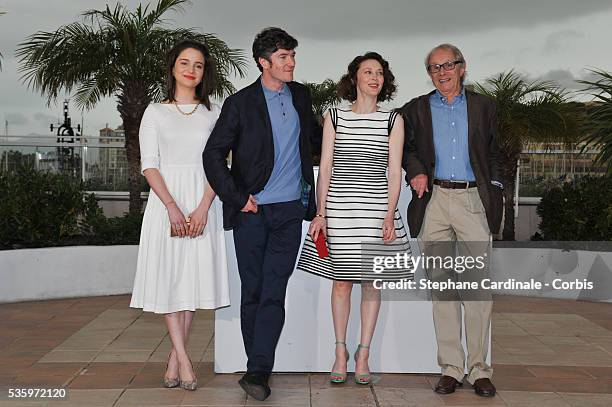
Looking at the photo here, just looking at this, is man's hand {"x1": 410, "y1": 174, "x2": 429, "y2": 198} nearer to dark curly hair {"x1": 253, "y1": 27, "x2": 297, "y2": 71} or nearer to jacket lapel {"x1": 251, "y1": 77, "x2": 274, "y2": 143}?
jacket lapel {"x1": 251, "y1": 77, "x2": 274, "y2": 143}

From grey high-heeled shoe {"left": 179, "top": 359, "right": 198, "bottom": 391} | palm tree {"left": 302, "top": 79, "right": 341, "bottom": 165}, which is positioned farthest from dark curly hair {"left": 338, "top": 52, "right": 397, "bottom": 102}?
palm tree {"left": 302, "top": 79, "right": 341, "bottom": 165}

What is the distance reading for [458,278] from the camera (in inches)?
190

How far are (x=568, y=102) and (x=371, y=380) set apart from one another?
7.88 m

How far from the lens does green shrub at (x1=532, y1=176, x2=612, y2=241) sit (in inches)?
381

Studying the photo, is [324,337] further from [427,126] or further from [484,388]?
[427,126]

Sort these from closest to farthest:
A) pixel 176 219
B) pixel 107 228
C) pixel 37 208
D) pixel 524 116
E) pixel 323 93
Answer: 1. pixel 176 219
2. pixel 37 208
3. pixel 107 228
4. pixel 524 116
5. pixel 323 93

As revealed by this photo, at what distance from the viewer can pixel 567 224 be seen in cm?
1002

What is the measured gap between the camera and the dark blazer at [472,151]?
4.63m

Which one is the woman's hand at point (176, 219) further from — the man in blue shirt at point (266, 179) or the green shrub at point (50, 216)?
the green shrub at point (50, 216)

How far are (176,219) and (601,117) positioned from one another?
711 cm

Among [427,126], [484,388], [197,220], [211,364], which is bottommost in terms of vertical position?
[211,364]

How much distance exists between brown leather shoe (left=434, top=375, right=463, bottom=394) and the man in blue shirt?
2.97ft

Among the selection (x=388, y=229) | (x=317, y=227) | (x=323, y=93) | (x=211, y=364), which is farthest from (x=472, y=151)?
(x=323, y=93)

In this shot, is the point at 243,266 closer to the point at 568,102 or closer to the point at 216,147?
the point at 216,147
